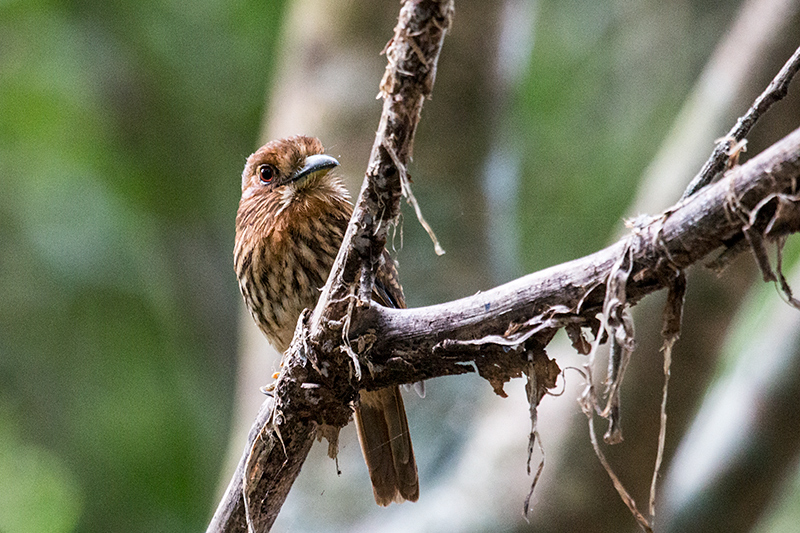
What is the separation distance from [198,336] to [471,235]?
220 cm

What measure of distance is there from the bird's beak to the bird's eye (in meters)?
0.13

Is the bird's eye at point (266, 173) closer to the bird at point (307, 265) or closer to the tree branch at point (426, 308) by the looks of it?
the bird at point (307, 265)

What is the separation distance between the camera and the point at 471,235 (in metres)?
4.36

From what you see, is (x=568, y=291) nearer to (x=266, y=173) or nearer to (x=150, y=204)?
(x=266, y=173)

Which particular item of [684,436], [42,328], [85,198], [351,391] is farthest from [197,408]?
[351,391]

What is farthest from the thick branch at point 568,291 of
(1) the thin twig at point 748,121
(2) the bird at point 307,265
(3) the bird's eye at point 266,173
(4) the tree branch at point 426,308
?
(3) the bird's eye at point 266,173

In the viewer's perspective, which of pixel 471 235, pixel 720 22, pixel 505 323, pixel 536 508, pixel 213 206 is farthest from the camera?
pixel 213 206

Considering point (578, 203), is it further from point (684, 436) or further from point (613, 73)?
point (684, 436)

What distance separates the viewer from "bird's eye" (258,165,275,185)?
8.90 ft

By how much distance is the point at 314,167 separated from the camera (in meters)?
2.50

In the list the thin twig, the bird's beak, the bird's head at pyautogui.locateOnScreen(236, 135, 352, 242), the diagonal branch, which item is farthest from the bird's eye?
the thin twig

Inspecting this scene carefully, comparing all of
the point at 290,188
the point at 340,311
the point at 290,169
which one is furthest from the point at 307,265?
the point at 340,311

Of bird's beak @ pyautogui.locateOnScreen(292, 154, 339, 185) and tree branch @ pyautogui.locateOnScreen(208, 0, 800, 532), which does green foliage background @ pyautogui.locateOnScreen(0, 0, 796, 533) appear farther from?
tree branch @ pyautogui.locateOnScreen(208, 0, 800, 532)

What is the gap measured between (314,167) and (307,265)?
0.30 meters
